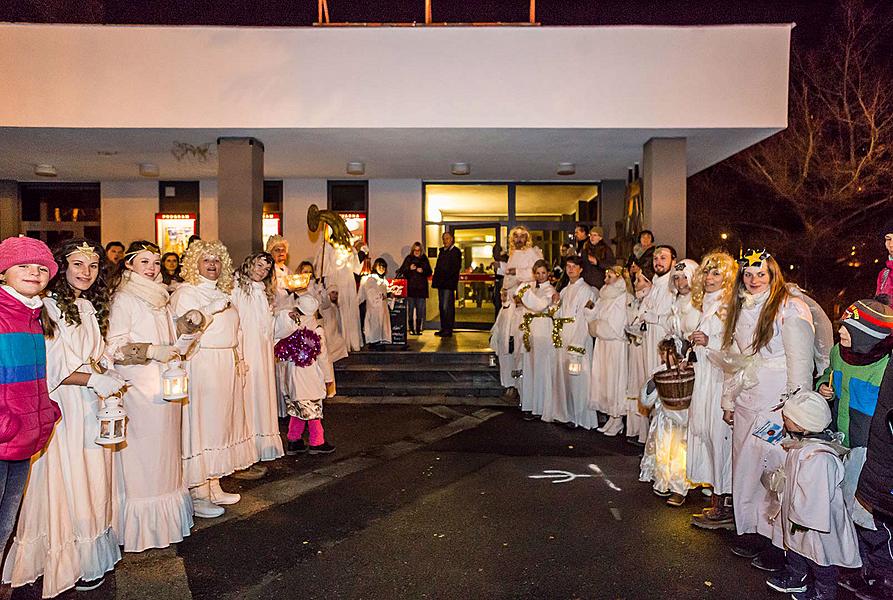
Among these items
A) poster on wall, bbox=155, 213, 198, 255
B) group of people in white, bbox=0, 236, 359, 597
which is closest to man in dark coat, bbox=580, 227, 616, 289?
group of people in white, bbox=0, 236, 359, 597

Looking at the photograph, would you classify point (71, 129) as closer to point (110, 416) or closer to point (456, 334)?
point (110, 416)

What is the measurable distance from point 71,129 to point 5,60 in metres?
1.17

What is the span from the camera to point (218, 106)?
30.5 ft

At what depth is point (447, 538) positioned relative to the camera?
4.94m

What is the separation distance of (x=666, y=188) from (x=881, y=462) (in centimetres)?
706

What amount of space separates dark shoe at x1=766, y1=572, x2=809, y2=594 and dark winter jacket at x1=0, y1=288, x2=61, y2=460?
4.34 m

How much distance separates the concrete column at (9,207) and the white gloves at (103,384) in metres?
13.4

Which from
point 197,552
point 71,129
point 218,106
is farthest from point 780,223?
point 197,552

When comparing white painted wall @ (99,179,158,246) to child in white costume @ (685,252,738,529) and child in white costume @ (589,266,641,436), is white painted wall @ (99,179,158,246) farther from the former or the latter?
child in white costume @ (685,252,738,529)

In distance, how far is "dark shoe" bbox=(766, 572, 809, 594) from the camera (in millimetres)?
4034

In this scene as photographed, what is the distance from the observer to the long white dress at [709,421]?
16.9ft

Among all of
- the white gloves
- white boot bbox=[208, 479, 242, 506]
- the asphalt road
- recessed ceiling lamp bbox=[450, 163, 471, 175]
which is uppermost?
recessed ceiling lamp bbox=[450, 163, 471, 175]

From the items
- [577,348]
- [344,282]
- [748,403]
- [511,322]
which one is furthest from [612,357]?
[344,282]

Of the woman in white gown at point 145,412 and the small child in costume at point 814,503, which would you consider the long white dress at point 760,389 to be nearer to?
the small child in costume at point 814,503
